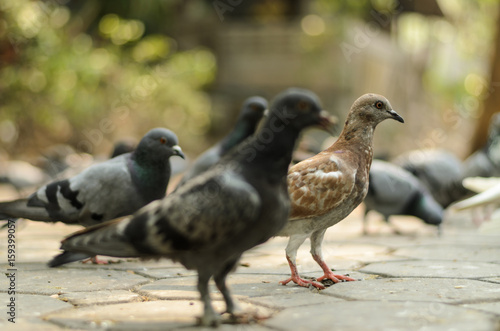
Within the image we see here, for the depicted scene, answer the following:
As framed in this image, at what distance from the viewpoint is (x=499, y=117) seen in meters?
7.18

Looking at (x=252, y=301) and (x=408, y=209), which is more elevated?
(x=408, y=209)

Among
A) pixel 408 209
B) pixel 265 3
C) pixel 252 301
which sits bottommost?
pixel 252 301

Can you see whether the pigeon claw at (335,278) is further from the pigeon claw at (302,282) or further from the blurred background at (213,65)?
the blurred background at (213,65)

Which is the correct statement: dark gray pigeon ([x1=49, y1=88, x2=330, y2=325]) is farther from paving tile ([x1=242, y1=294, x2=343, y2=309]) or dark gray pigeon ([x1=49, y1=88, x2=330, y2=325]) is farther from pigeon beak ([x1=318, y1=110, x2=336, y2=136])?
paving tile ([x1=242, y1=294, x2=343, y2=309])

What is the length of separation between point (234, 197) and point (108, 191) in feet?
6.00

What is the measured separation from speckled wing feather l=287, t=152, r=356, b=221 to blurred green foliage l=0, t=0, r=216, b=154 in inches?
329

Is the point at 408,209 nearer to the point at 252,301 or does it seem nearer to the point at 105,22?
the point at 252,301

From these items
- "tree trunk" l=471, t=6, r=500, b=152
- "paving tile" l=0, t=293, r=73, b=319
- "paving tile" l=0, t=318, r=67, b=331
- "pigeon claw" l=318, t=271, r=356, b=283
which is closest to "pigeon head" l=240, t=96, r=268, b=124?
"pigeon claw" l=318, t=271, r=356, b=283

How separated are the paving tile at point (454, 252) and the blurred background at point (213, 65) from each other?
513cm

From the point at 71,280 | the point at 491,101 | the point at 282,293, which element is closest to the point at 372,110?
the point at 282,293

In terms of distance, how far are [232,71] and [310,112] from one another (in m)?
12.8

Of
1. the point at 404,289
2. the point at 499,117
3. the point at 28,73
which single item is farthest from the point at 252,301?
the point at 28,73

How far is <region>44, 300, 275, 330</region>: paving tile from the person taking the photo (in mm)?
2385

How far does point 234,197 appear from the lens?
2.24 meters
